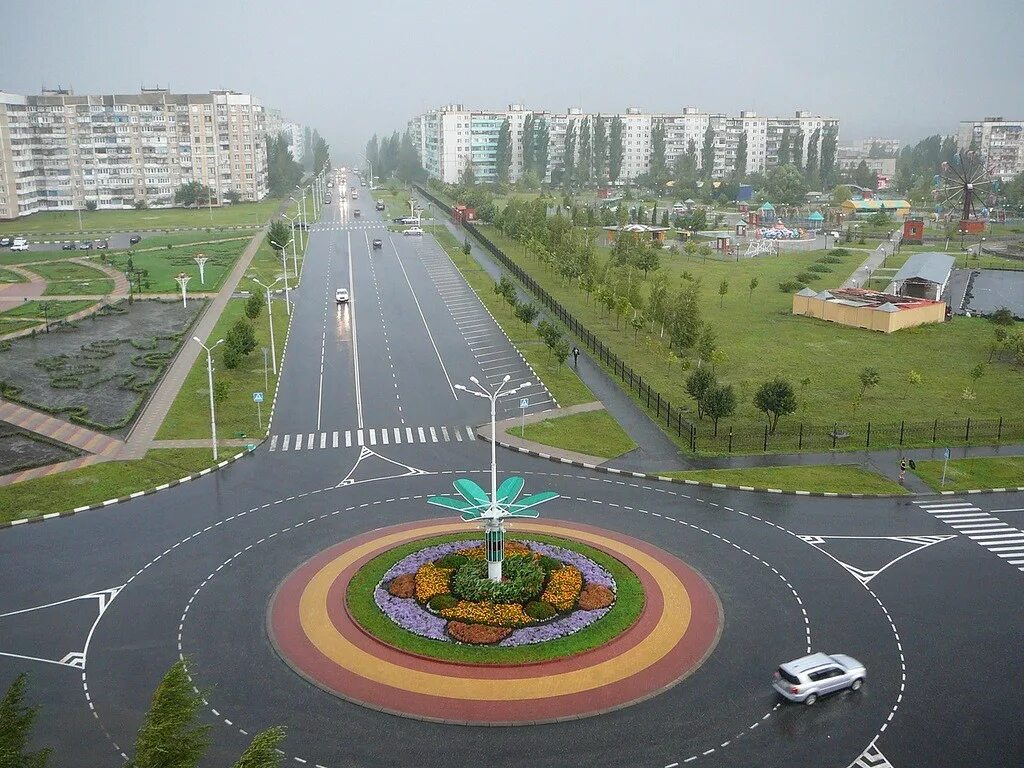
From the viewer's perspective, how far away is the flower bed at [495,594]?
3148cm

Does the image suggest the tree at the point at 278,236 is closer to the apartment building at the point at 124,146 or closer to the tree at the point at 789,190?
the apartment building at the point at 124,146

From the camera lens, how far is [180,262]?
382 feet

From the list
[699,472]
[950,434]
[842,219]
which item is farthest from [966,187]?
[699,472]

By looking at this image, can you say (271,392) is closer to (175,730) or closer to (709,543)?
(709,543)

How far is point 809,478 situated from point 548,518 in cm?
1462

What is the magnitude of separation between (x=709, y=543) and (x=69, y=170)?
18211 centimetres

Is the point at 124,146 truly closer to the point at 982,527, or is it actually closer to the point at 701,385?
the point at 701,385

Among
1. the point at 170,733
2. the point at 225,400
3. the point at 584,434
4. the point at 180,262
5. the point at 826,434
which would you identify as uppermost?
the point at 180,262

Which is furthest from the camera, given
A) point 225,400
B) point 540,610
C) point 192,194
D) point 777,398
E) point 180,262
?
point 192,194

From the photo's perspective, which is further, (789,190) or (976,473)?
(789,190)

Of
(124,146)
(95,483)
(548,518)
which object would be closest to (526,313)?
(548,518)

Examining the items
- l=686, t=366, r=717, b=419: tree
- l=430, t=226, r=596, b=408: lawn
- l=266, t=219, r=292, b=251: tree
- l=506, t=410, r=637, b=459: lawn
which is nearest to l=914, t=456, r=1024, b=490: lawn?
l=686, t=366, r=717, b=419: tree

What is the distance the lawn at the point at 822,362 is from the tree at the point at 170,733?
3642 cm

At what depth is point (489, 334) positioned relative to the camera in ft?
263
